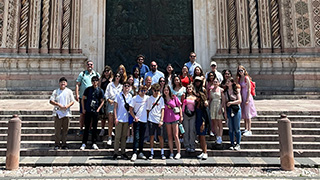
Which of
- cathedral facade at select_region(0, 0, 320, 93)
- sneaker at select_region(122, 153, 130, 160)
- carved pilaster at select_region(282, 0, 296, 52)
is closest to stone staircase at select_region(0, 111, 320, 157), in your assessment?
sneaker at select_region(122, 153, 130, 160)

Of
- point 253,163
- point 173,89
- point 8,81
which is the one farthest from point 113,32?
point 253,163

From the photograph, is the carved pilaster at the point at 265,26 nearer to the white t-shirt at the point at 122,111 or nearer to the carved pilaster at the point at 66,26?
the white t-shirt at the point at 122,111

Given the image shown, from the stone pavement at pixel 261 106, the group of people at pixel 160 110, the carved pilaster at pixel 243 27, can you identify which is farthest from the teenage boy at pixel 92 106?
the carved pilaster at pixel 243 27

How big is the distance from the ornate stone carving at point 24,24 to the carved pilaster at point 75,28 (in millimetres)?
2238

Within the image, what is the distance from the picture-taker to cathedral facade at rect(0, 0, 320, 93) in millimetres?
11930

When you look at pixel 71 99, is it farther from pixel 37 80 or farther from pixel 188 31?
pixel 188 31

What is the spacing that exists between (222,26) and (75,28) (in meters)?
7.61

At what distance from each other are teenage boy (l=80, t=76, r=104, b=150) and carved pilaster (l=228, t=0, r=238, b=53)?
333 inches

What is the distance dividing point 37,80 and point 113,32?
453 centimetres

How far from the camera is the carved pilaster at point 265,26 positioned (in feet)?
40.4

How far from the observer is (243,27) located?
12.4 metres

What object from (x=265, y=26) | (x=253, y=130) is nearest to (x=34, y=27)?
(x=253, y=130)

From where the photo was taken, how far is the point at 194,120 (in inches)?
228

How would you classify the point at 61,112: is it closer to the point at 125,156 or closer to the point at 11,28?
the point at 125,156
